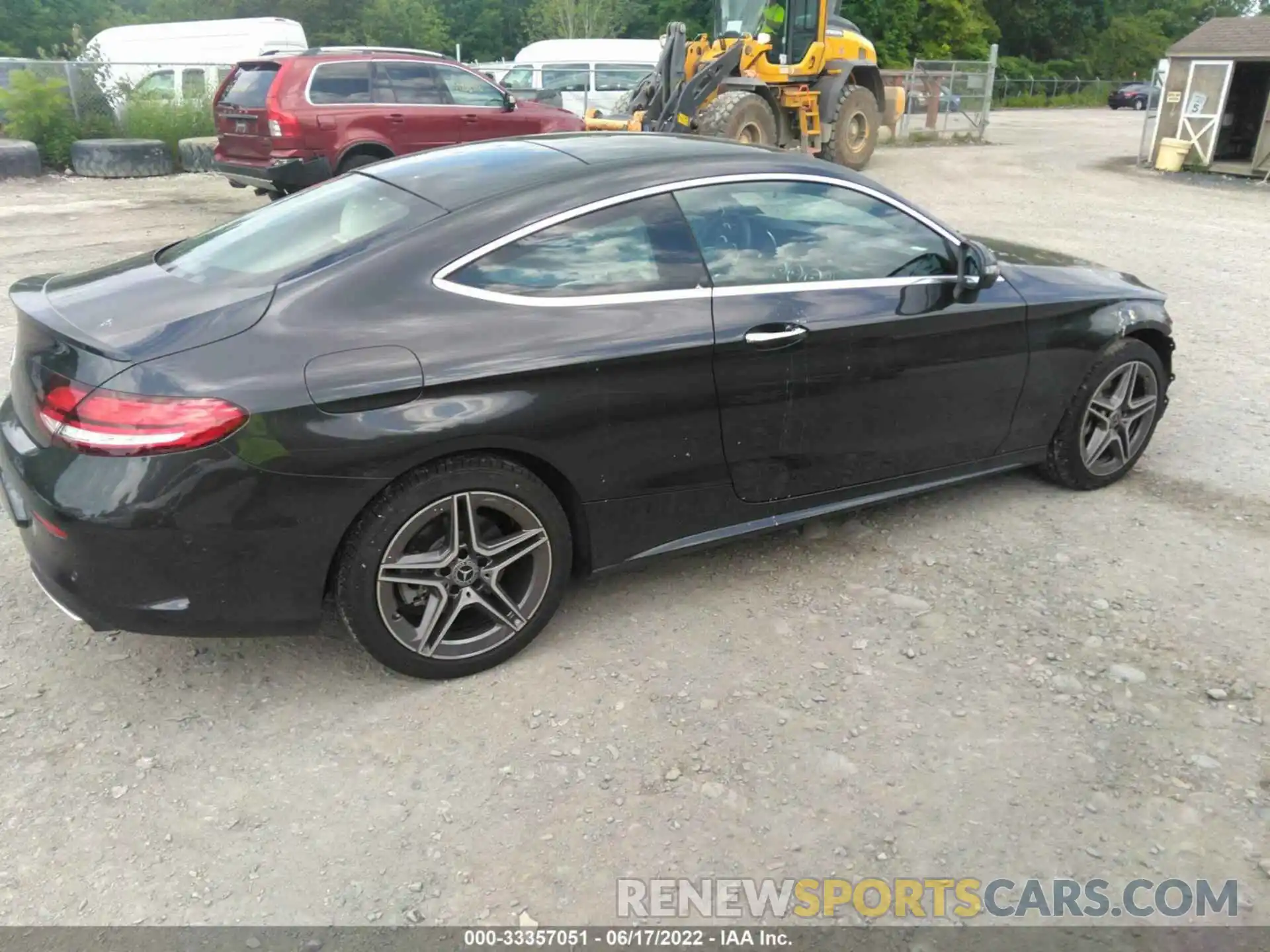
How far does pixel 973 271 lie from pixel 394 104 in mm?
10207

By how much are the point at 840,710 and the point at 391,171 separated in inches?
98.0

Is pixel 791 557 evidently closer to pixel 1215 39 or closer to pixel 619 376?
pixel 619 376

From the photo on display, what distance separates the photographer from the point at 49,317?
2.98 m

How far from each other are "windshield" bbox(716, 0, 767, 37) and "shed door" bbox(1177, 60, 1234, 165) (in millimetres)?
9419

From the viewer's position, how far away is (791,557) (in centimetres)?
407

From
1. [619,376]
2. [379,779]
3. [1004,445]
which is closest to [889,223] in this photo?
[1004,445]

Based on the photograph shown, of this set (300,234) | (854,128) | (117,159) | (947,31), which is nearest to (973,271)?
(300,234)

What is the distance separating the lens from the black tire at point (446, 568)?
291cm

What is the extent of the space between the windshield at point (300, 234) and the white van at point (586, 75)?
16.8 m

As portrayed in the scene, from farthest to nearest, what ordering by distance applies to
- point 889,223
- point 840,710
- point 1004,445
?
point 1004,445
point 889,223
point 840,710

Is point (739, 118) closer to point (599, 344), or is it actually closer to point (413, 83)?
point (413, 83)

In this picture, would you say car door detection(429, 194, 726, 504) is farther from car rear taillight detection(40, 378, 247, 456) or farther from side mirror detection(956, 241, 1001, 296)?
side mirror detection(956, 241, 1001, 296)

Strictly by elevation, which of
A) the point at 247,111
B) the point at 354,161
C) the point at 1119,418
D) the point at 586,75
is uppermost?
the point at 586,75

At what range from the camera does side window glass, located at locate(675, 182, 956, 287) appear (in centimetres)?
347
